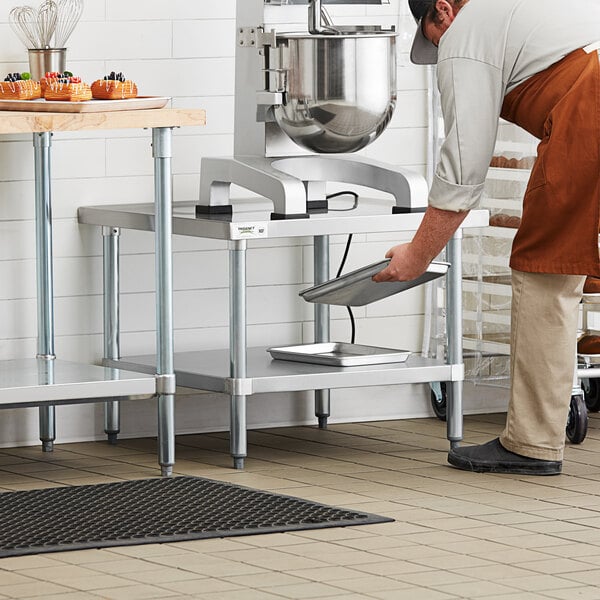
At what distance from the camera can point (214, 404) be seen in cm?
497

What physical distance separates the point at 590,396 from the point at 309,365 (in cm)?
117

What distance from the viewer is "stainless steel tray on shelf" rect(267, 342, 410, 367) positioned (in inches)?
178

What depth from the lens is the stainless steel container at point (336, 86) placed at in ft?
14.0

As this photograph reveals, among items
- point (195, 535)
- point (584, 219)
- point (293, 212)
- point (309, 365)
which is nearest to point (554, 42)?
point (584, 219)

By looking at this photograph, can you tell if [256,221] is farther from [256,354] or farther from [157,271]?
[256,354]

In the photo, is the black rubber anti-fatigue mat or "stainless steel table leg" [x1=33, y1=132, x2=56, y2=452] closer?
the black rubber anti-fatigue mat

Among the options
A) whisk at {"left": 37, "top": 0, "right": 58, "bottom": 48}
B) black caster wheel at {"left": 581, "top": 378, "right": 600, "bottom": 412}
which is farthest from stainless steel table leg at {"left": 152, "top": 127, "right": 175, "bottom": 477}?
black caster wheel at {"left": 581, "top": 378, "right": 600, "bottom": 412}

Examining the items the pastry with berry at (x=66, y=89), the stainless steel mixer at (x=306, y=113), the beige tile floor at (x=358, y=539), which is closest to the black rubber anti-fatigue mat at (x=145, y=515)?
the beige tile floor at (x=358, y=539)

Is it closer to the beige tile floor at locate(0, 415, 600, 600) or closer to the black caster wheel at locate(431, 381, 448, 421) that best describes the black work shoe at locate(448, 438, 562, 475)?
the beige tile floor at locate(0, 415, 600, 600)

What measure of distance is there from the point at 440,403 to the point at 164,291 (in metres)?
1.30

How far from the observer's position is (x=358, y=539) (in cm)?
349

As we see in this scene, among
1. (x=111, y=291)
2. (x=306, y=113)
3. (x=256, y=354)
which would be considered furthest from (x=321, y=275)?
(x=306, y=113)

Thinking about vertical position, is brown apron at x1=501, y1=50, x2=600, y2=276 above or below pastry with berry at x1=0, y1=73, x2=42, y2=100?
below

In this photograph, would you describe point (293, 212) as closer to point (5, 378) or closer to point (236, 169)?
point (236, 169)
